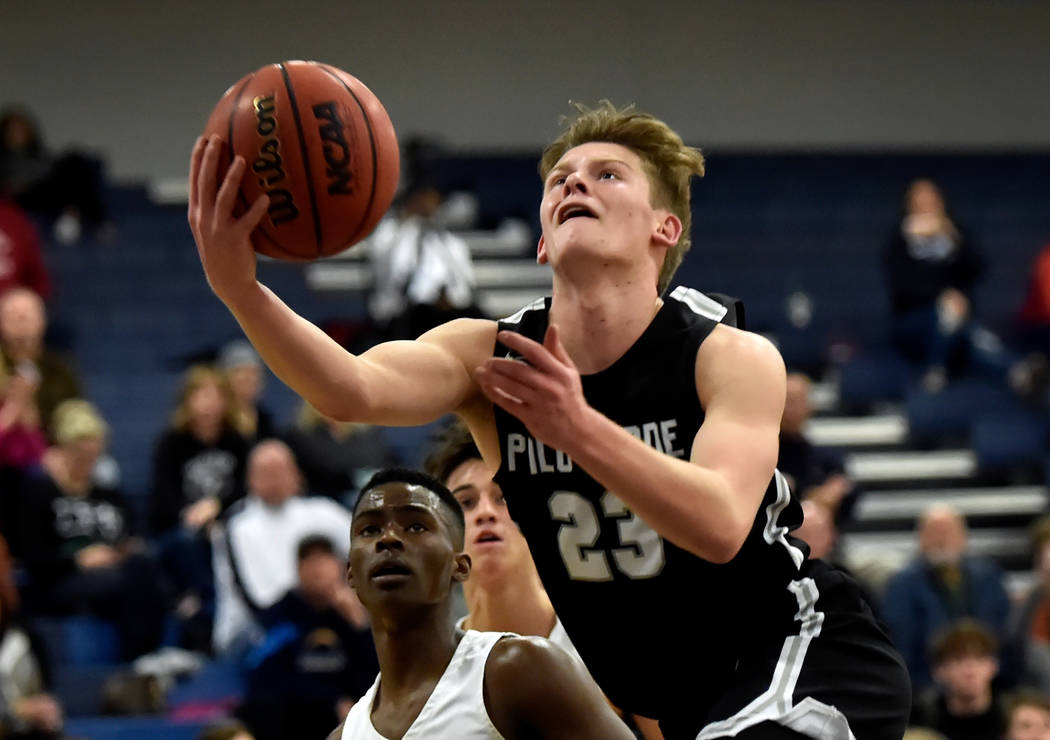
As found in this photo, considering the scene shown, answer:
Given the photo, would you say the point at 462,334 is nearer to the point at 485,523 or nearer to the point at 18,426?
the point at 485,523

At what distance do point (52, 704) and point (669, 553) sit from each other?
3884 millimetres

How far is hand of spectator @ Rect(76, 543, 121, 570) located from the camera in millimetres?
7406

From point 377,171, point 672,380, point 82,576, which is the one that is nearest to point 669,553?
point 672,380

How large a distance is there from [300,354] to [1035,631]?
572cm

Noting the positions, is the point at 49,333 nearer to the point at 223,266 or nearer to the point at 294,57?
the point at 294,57

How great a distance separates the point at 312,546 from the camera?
6527mm

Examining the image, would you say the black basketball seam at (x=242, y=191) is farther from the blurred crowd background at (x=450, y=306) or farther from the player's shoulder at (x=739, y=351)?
the blurred crowd background at (x=450, y=306)

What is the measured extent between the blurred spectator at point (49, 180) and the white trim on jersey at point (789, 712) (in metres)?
8.30

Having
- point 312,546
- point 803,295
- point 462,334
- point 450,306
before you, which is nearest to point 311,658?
point 312,546

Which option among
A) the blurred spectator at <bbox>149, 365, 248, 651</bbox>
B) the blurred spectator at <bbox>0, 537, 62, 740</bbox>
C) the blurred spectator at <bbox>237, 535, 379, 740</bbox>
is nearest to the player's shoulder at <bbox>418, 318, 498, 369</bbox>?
the blurred spectator at <bbox>237, 535, 379, 740</bbox>

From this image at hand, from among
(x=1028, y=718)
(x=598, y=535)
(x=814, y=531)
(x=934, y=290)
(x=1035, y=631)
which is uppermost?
(x=598, y=535)

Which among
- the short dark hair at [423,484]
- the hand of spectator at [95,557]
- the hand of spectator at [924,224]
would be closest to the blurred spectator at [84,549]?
the hand of spectator at [95,557]

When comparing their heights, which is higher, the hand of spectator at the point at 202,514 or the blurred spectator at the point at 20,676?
the hand of spectator at the point at 202,514

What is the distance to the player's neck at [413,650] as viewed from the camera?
3.41 m
